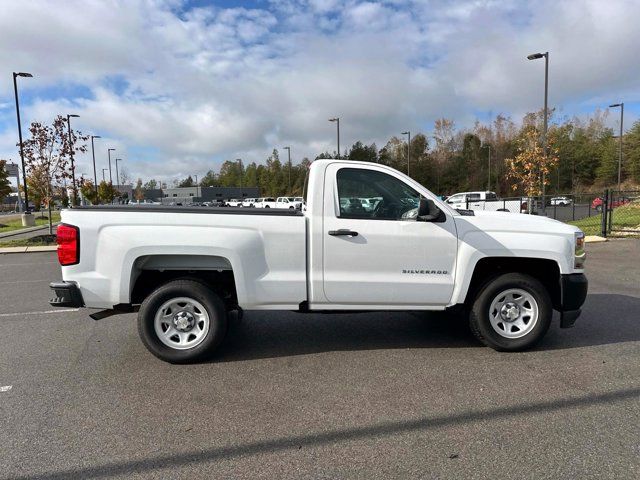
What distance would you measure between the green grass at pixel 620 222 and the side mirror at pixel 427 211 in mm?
15293

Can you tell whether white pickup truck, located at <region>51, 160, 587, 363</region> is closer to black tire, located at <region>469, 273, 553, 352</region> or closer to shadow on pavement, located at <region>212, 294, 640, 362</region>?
black tire, located at <region>469, 273, 553, 352</region>

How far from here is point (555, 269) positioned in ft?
15.8

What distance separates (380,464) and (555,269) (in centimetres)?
311

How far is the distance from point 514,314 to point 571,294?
1.94 feet

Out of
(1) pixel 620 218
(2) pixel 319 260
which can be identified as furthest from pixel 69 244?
(1) pixel 620 218

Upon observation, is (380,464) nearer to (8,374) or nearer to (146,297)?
(146,297)

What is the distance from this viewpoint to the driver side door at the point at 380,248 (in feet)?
14.6

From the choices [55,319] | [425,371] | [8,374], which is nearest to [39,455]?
[8,374]

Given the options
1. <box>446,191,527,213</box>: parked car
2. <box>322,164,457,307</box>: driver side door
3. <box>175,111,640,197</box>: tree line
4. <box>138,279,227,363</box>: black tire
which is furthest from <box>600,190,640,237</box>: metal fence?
<box>175,111,640,197</box>: tree line

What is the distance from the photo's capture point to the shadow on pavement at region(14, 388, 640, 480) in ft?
9.14

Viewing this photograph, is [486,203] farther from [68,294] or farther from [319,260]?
[68,294]

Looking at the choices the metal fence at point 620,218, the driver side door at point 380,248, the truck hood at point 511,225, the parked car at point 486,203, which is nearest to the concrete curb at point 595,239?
the metal fence at point 620,218

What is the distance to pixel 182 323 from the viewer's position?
4469mm

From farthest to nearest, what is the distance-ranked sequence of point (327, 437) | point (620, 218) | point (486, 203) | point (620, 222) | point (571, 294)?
point (486, 203) < point (620, 218) < point (620, 222) < point (571, 294) < point (327, 437)
